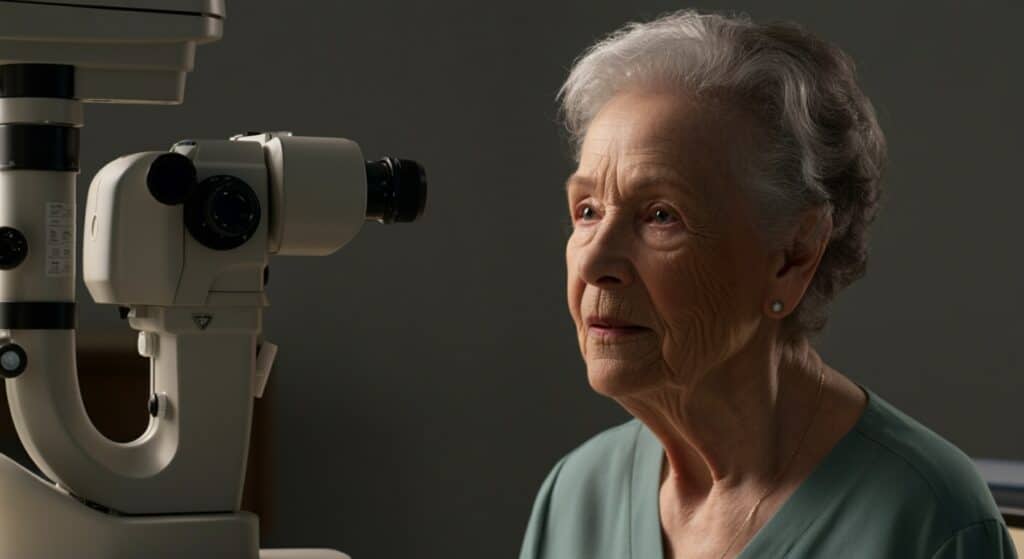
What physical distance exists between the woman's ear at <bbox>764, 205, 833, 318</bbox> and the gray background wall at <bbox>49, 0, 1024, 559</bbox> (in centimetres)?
126

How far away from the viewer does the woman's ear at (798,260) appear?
1263mm

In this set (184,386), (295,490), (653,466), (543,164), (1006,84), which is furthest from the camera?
(543,164)

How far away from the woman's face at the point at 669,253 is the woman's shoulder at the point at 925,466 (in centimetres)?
17

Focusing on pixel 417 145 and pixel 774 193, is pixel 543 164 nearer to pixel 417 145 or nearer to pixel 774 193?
pixel 417 145

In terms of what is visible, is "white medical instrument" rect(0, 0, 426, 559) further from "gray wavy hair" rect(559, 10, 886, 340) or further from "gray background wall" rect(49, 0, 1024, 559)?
"gray background wall" rect(49, 0, 1024, 559)

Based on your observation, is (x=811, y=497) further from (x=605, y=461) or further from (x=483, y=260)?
(x=483, y=260)

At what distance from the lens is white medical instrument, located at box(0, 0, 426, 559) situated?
3.50 ft

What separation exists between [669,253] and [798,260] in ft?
0.43

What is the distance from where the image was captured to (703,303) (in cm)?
124

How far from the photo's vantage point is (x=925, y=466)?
4.10ft

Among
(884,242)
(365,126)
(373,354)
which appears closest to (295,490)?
(373,354)

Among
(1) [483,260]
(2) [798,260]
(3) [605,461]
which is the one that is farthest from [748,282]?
(1) [483,260]

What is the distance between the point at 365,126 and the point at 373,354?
1.61ft

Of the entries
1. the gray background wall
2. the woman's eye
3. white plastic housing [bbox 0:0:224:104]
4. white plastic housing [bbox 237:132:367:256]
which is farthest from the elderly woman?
the gray background wall
